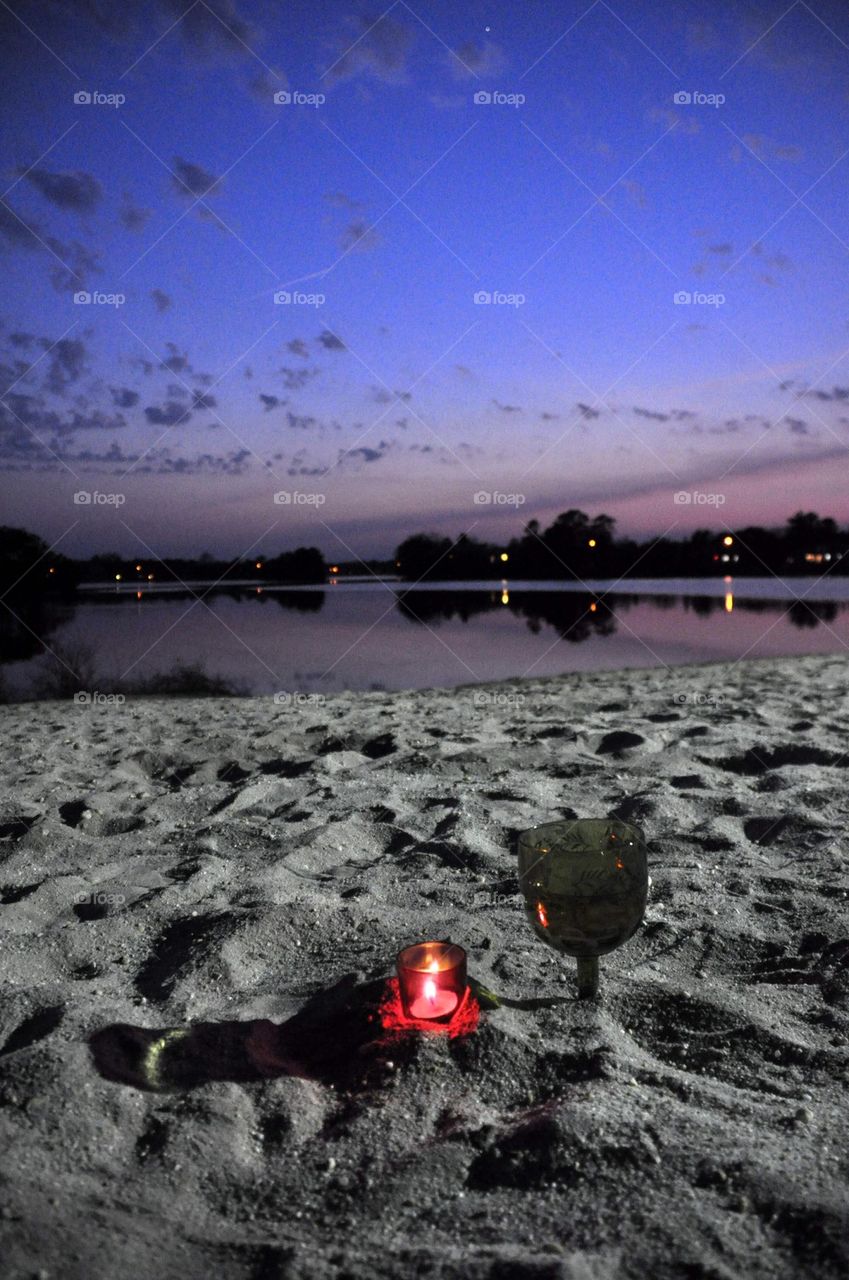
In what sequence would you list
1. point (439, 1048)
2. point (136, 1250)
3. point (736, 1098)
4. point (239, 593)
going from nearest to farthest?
point (136, 1250) < point (736, 1098) < point (439, 1048) < point (239, 593)

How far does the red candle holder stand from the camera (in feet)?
6.35

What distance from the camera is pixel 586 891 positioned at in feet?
6.16

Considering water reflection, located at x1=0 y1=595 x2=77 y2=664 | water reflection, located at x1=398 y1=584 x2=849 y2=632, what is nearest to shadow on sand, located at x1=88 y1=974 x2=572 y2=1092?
water reflection, located at x1=0 y1=595 x2=77 y2=664

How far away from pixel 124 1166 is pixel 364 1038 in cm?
57

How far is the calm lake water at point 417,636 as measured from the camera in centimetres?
1457

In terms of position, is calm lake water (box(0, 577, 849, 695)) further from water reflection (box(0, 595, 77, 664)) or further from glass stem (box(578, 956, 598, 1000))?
glass stem (box(578, 956, 598, 1000))

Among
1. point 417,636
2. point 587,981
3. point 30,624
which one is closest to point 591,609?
point 417,636

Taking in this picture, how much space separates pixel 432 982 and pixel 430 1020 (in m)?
0.09

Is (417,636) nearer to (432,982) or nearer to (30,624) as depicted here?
(30,624)

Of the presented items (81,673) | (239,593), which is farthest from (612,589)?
(81,673)

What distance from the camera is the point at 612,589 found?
44656 mm

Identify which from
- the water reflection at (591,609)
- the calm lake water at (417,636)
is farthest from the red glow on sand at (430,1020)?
the water reflection at (591,609)

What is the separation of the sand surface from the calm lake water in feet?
21.1

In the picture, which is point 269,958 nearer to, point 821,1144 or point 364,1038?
point 364,1038
